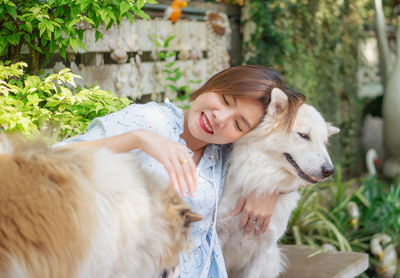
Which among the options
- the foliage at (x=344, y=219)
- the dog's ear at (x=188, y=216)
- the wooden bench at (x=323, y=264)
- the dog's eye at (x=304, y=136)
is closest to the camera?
the dog's ear at (x=188, y=216)

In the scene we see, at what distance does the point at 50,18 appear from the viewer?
7.65ft

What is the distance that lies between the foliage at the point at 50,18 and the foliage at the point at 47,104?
151 millimetres

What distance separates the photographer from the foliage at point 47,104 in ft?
6.56

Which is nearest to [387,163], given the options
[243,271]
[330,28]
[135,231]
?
[330,28]

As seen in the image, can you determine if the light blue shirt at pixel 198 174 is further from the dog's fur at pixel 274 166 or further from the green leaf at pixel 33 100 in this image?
the green leaf at pixel 33 100

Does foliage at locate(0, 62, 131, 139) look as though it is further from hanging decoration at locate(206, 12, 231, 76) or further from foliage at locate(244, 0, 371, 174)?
foliage at locate(244, 0, 371, 174)

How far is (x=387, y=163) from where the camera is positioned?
649cm

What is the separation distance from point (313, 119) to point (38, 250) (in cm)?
142

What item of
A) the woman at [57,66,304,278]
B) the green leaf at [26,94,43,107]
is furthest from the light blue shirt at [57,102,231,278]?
the green leaf at [26,94,43,107]

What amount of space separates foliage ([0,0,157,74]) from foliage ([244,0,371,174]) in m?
2.50

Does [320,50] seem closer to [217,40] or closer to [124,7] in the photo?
[217,40]

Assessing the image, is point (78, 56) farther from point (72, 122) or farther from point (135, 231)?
point (135, 231)

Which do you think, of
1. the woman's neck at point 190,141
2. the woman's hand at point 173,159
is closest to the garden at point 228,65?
the woman's hand at point 173,159

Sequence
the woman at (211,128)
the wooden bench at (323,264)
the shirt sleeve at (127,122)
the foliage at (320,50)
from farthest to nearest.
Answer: the foliage at (320,50)
the wooden bench at (323,264)
the woman at (211,128)
the shirt sleeve at (127,122)
